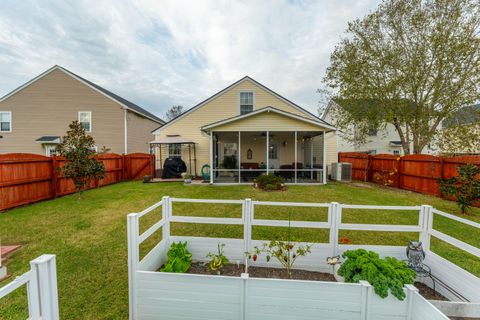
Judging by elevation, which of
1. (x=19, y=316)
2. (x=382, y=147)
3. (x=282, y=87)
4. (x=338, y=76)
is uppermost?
(x=282, y=87)

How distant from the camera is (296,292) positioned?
224 centimetres

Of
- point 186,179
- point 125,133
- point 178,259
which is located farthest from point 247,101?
point 178,259

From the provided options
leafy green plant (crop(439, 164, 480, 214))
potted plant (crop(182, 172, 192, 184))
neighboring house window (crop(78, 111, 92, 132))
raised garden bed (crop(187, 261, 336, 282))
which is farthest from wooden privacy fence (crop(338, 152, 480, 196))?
neighboring house window (crop(78, 111, 92, 132))

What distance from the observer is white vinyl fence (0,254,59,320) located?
4.41 feet

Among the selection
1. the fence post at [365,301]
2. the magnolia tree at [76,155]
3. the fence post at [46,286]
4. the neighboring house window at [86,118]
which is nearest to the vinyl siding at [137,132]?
the neighboring house window at [86,118]

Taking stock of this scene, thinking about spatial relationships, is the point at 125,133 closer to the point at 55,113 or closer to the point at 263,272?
the point at 55,113

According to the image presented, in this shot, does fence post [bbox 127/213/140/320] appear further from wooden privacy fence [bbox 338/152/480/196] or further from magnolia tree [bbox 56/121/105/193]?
wooden privacy fence [bbox 338/152/480/196]

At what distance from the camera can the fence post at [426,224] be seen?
3.44 metres

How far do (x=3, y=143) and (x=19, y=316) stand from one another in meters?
20.0

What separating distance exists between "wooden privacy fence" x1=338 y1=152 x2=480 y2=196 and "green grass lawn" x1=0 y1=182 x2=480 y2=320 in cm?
112

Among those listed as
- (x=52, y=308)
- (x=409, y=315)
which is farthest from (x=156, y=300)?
(x=409, y=315)

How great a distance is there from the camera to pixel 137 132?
1769 centimetres

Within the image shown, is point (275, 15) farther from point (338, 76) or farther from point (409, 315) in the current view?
point (409, 315)

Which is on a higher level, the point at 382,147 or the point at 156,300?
the point at 382,147
